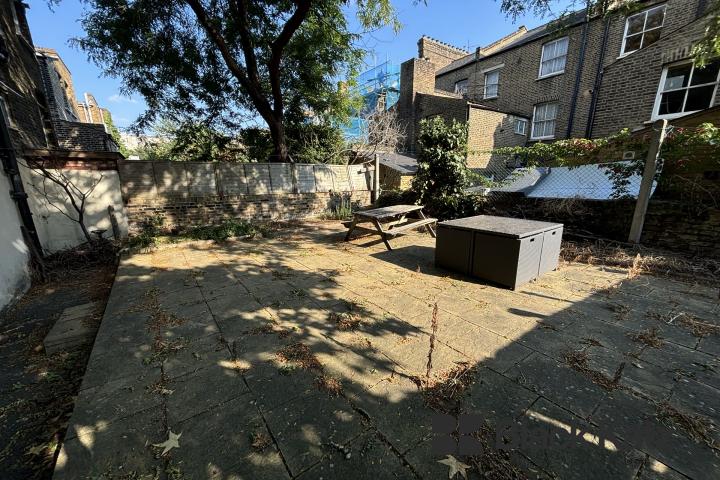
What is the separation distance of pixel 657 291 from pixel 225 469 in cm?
485

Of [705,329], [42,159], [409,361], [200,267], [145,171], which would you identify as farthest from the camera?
[145,171]

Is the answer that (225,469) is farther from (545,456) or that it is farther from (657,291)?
(657,291)

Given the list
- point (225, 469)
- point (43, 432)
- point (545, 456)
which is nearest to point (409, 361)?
point (545, 456)

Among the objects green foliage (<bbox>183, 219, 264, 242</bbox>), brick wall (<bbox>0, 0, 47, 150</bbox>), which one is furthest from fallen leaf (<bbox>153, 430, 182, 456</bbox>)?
brick wall (<bbox>0, 0, 47, 150</bbox>)

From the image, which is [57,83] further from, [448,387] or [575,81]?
[575,81]

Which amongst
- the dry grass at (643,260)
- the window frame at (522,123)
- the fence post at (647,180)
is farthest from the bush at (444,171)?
the window frame at (522,123)

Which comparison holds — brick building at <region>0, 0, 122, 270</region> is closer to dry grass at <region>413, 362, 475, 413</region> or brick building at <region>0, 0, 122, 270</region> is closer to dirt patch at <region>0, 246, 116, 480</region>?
dirt patch at <region>0, 246, 116, 480</region>

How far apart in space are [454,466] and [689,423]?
56.8 inches

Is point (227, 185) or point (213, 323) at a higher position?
point (227, 185)

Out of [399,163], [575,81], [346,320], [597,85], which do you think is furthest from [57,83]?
[597,85]

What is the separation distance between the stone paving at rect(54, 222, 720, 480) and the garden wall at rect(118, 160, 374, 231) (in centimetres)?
383

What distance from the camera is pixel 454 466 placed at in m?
1.40

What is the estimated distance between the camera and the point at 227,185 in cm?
762

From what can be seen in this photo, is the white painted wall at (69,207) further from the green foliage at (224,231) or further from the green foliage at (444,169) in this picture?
the green foliage at (444,169)
